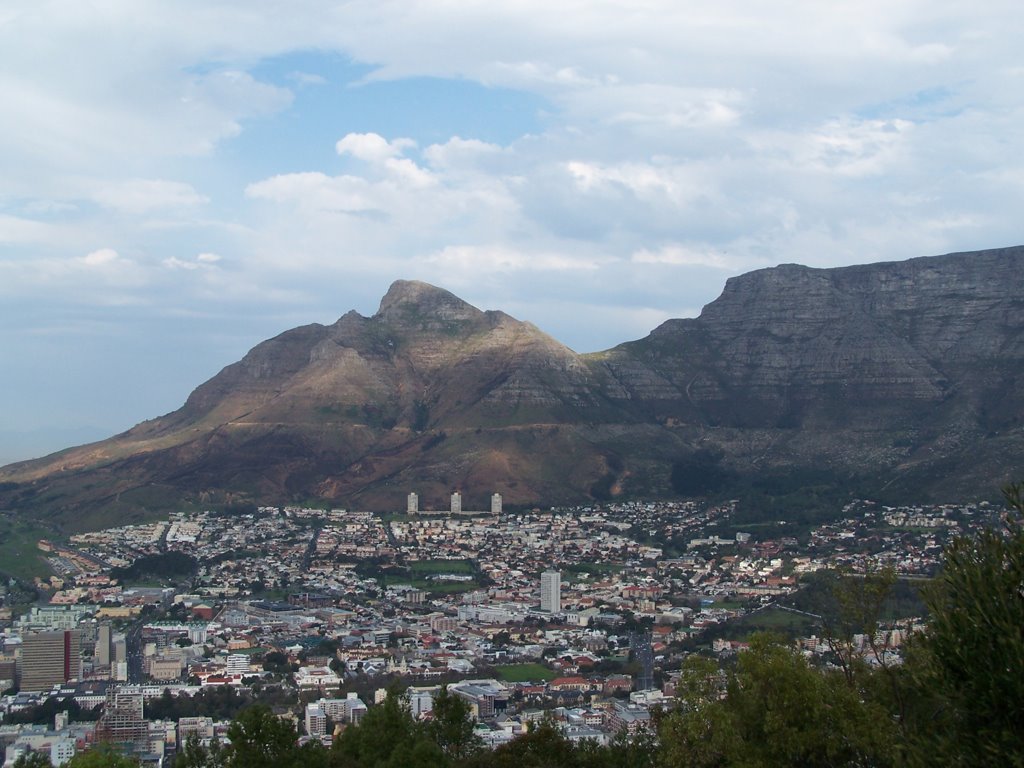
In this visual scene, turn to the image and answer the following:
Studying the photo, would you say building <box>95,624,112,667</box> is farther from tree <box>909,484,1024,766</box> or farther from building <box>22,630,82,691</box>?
tree <box>909,484,1024,766</box>

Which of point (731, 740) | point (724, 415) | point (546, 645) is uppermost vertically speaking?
point (724, 415)

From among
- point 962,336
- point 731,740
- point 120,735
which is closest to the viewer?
point 731,740

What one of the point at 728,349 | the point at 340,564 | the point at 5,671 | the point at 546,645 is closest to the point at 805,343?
the point at 728,349

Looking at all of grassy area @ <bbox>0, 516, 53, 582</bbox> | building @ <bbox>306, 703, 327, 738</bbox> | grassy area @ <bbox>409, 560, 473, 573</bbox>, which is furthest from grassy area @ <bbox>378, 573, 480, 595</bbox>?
building @ <bbox>306, 703, 327, 738</bbox>

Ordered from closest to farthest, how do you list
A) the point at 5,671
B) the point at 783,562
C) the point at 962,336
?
the point at 5,671 → the point at 783,562 → the point at 962,336

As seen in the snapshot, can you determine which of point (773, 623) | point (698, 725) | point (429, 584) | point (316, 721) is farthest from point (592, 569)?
point (698, 725)

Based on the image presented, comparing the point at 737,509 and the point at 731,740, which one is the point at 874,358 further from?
the point at 731,740

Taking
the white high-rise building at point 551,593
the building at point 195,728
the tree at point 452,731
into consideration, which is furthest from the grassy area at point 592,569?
the tree at point 452,731
